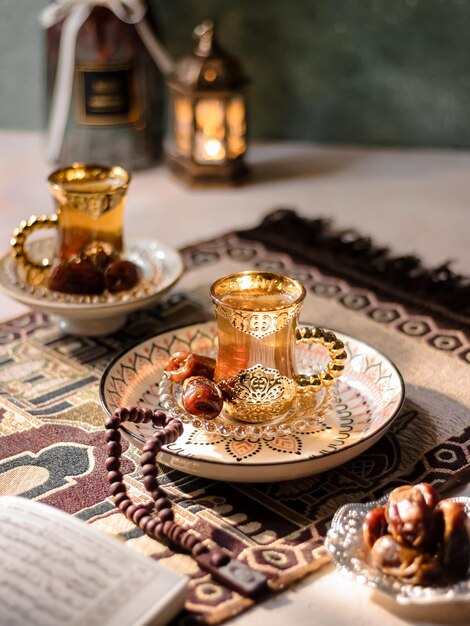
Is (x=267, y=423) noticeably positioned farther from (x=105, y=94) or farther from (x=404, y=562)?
(x=105, y=94)

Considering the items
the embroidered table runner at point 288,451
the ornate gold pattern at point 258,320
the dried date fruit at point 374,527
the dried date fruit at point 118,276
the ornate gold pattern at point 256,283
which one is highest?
the ornate gold pattern at point 256,283

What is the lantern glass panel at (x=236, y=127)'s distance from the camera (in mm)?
1333

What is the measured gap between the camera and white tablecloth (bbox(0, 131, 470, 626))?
1197 mm

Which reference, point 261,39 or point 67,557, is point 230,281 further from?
point 261,39

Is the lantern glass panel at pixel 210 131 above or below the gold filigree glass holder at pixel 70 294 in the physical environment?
above

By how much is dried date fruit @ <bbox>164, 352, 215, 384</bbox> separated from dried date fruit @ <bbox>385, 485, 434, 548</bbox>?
206 millimetres

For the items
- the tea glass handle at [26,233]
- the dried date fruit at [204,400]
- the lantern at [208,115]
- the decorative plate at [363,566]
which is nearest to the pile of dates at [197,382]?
the dried date fruit at [204,400]

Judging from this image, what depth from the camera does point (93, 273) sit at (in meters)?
0.88

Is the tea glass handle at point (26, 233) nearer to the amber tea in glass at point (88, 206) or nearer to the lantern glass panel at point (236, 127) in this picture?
the amber tea in glass at point (88, 206)

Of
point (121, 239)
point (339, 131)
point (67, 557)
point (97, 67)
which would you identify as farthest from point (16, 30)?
point (67, 557)

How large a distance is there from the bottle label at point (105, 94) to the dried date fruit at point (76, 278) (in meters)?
0.54

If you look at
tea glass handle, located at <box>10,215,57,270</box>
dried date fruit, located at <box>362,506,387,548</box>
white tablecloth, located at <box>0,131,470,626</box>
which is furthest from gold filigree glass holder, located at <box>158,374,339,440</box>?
white tablecloth, located at <box>0,131,470,626</box>

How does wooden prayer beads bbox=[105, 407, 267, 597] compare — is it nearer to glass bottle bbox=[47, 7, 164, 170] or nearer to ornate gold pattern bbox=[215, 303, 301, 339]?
ornate gold pattern bbox=[215, 303, 301, 339]

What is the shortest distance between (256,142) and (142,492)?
3.29 ft
